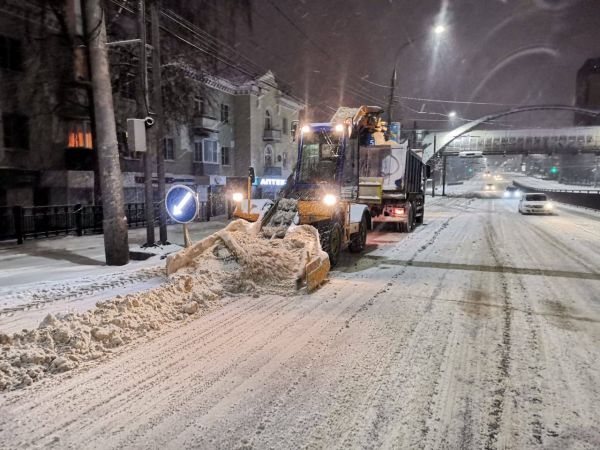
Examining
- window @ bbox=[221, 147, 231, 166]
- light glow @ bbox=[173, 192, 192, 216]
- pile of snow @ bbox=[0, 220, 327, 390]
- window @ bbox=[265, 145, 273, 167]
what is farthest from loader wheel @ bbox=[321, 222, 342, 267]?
window @ bbox=[265, 145, 273, 167]

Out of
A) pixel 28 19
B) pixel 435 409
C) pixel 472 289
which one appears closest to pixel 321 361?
pixel 435 409

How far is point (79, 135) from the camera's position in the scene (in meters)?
22.8

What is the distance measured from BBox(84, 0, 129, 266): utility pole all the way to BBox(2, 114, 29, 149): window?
1456 centimetres

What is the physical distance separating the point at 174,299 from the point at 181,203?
2.43 meters

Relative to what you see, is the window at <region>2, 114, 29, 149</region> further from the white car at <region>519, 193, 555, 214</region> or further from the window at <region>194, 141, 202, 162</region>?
the white car at <region>519, 193, 555, 214</region>

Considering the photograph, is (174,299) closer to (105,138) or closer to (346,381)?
(346,381)

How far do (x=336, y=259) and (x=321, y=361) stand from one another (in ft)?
17.9

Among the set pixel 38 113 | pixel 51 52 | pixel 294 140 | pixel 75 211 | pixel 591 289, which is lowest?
pixel 591 289

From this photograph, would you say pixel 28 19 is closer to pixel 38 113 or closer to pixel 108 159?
pixel 38 113

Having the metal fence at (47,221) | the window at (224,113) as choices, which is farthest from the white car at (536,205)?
the window at (224,113)

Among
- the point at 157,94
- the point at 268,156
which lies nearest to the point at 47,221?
the point at 157,94

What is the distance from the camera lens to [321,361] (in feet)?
14.6

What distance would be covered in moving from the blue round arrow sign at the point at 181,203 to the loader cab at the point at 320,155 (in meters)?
3.36

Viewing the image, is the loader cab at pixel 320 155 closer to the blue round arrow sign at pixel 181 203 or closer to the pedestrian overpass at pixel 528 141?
the blue round arrow sign at pixel 181 203
